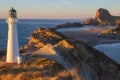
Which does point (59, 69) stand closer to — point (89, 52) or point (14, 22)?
point (14, 22)

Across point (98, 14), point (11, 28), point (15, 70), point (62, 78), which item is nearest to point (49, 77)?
point (62, 78)

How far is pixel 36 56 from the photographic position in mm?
24500

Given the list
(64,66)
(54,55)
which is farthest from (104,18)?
(64,66)

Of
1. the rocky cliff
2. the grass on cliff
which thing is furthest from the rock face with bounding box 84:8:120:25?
the grass on cliff

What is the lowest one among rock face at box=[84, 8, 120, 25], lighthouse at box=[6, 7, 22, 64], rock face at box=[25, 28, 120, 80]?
rock face at box=[84, 8, 120, 25]

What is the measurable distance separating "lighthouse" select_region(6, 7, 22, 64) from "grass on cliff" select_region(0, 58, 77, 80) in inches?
18.8

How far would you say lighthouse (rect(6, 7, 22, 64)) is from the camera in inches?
869

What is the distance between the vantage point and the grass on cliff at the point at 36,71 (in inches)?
791

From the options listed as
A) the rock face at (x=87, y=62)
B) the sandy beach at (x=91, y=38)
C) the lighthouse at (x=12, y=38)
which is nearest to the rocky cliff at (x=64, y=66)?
the rock face at (x=87, y=62)

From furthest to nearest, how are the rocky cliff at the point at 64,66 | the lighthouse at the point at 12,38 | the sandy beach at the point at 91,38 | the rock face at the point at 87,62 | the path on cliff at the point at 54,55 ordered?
the sandy beach at the point at 91,38
the rock face at the point at 87,62
the path on cliff at the point at 54,55
the lighthouse at the point at 12,38
the rocky cliff at the point at 64,66

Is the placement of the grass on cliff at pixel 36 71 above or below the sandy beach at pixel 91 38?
above

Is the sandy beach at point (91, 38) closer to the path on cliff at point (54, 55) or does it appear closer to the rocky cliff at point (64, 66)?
the rocky cliff at point (64, 66)

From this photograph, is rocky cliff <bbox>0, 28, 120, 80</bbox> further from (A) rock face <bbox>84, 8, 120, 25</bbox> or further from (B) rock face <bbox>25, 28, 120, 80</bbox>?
(A) rock face <bbox>84, 8, 120, 25</bbox>

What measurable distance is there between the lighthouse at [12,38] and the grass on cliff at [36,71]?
48cm
